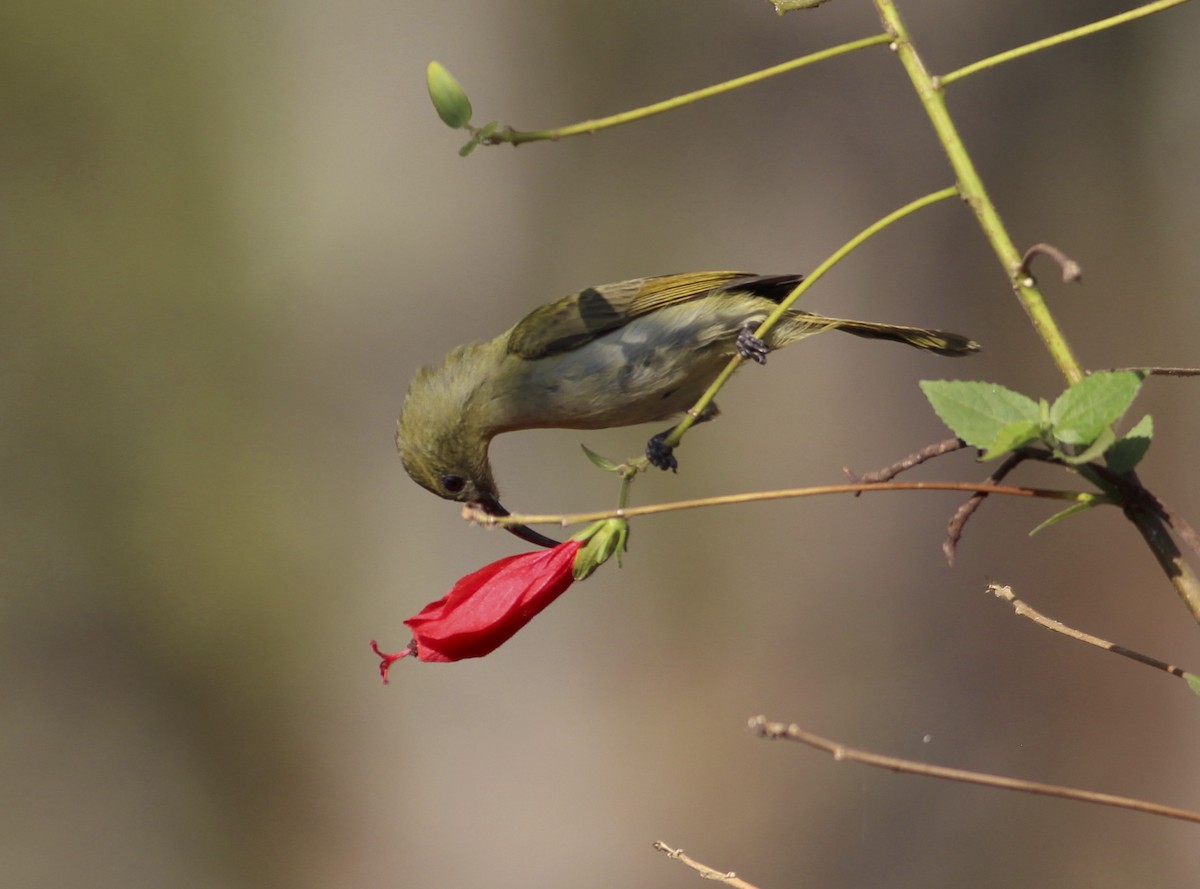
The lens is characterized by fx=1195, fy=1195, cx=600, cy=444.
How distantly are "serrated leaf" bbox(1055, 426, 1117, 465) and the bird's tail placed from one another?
2.71 ft

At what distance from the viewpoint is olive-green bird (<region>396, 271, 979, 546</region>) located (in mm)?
2471

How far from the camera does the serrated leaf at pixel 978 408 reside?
2.96 ft

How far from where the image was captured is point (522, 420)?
8.65 ft

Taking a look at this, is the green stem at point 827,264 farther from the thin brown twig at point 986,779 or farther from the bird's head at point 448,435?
the bird's head at point 448,435

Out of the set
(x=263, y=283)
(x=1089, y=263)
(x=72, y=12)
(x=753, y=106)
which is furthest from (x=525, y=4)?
(x=1089, y=263)

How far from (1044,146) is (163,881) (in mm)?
5311

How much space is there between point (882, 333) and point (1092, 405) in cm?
133

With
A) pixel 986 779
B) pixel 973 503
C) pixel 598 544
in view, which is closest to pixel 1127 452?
pixel 973 503

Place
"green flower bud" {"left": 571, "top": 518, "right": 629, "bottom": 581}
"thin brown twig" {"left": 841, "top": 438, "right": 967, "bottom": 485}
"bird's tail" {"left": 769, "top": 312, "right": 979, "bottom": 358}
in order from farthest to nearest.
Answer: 1. "bird's tail" {"left": 769, "top": 312, "right": 979, "bottom": 358}
2. "green flower bud" {"left": 571, "top": 518, "right": 629, "bottom": 581}
3. "thin brown twig" {"left": 841, "top": 438, "right": 967, "bottom": 485}

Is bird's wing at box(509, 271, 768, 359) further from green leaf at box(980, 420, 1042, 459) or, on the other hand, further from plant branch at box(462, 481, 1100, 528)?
green leaf at box(980, 420, 1042, 459)

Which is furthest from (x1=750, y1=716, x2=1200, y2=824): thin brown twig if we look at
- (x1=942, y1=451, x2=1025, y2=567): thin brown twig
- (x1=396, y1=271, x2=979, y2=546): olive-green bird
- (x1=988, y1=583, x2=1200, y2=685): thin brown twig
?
(x1=396, y1=271, x2=979, y2=546): olive-green bird

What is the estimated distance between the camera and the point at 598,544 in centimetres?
127

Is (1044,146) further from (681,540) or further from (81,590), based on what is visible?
(81,590)

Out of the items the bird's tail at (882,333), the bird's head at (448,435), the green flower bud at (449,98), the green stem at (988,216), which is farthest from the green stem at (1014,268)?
the bird's head at (448,435)
